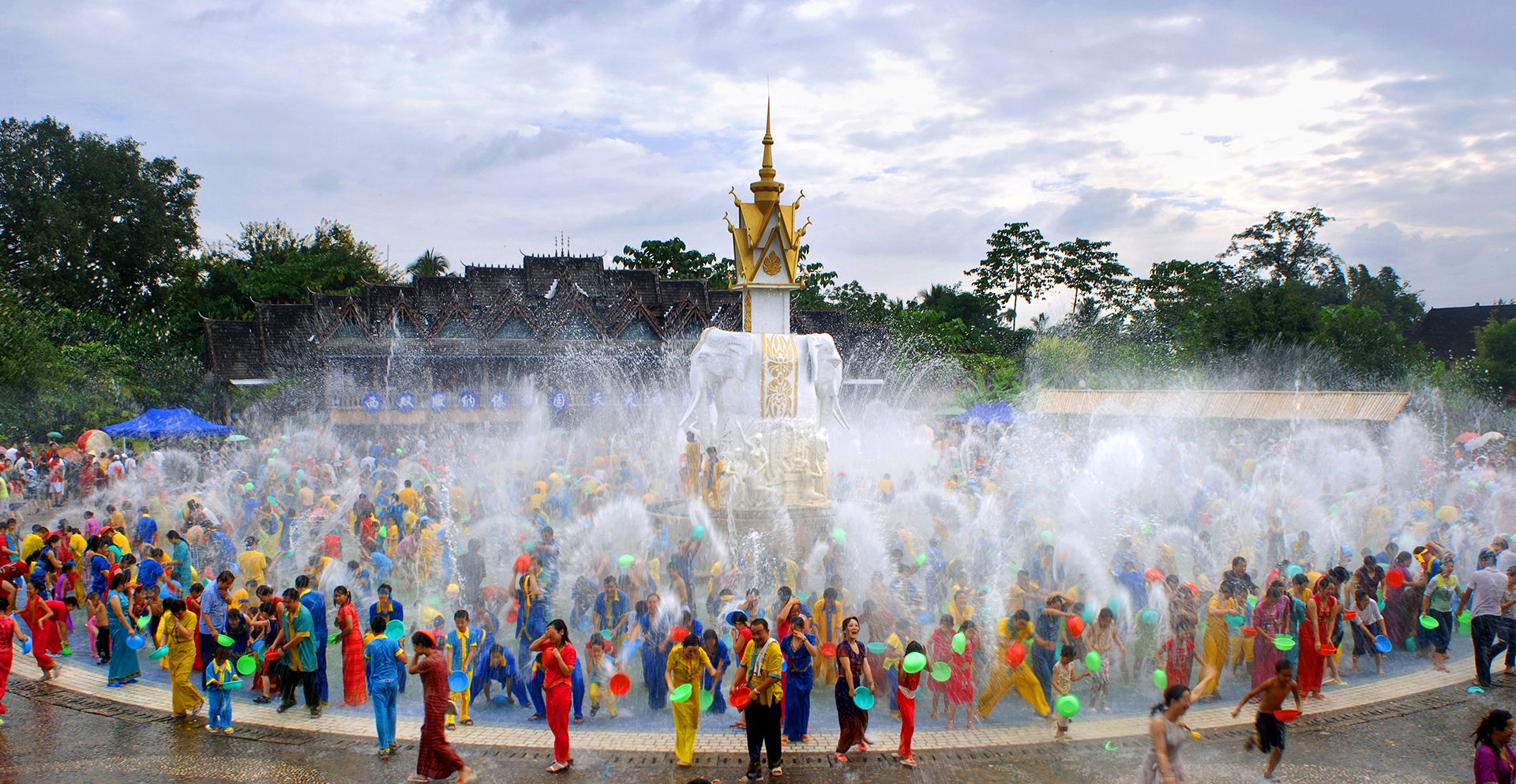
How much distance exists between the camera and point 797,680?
7.79 m

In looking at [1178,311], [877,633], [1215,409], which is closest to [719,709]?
[877,633]

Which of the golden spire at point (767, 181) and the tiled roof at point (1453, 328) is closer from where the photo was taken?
the golden spire at point (767, 181)

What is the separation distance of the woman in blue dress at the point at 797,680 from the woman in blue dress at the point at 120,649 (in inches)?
260

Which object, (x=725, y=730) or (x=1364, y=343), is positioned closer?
(x=725, y=730)

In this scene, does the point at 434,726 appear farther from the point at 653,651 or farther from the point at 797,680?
the point at 797,680

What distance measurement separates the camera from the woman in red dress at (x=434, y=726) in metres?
7.02

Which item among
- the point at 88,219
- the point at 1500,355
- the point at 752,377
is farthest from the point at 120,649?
the point at 88,219

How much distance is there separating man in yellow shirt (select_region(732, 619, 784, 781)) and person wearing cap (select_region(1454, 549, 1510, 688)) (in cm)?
700

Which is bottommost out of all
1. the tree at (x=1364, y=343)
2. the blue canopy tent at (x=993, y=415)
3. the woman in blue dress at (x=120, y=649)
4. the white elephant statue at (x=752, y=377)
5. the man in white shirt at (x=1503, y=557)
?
the woman in blue dress at (x=120, y=649)

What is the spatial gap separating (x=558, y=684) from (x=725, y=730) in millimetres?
1742

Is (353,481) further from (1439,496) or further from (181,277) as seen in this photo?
(181,277)

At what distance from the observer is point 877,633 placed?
9203mm

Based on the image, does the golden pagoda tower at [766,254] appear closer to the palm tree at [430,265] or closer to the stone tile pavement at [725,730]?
the stone tile pavement at [725,730]

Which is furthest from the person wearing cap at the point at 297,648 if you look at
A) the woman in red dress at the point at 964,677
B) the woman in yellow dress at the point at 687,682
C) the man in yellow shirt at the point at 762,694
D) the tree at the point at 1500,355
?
the tree at the point at 1500,355
